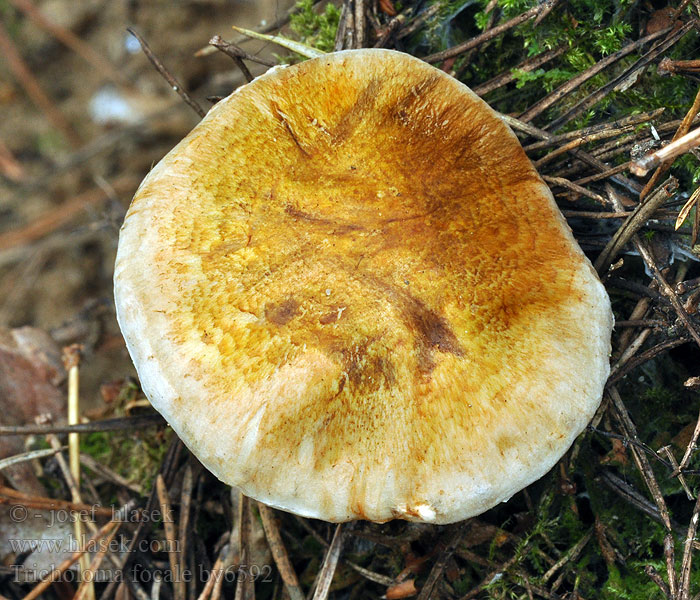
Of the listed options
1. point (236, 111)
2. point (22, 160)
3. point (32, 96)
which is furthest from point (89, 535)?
point (32, 96)

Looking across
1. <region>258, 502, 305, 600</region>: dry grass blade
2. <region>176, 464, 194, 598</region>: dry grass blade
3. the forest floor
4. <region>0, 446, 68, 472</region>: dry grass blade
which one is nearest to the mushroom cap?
the forest floor

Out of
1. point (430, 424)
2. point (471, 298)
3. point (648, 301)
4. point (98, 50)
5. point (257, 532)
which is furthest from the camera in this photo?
point (98, 50)

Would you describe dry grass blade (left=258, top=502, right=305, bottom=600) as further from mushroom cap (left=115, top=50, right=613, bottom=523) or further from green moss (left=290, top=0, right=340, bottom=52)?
green moss (left=290, top=0, right=340, bottom=52)

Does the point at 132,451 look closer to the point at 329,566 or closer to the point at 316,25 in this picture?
the point at 329,566

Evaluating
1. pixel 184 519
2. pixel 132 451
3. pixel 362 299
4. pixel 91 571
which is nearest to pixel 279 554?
pixel 184 519

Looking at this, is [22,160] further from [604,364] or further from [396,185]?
[604,364]

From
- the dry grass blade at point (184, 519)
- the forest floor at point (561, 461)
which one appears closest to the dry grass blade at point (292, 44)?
the forest floor at point (561, 461)
